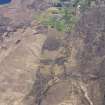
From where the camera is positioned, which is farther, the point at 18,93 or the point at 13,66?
the point at 13,66

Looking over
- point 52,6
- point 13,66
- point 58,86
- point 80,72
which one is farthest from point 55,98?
point 52,6

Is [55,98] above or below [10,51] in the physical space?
below

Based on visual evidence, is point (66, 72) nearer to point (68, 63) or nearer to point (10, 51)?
point (68, 63)

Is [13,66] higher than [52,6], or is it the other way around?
[52,6]

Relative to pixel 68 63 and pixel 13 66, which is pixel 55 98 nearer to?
pixel 68 63

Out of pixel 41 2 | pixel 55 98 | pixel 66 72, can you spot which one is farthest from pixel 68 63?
pixel 41 2

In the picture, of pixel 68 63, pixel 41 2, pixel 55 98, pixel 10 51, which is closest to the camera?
pixel 55 98

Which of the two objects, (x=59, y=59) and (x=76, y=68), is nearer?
(x=76, y=68)

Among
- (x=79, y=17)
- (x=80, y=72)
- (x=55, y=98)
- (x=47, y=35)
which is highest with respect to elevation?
(x=79, y=17)

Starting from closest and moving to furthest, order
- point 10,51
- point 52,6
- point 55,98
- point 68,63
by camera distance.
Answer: point 55,98 < point 68,63 < point 10,51 < point 52,6
